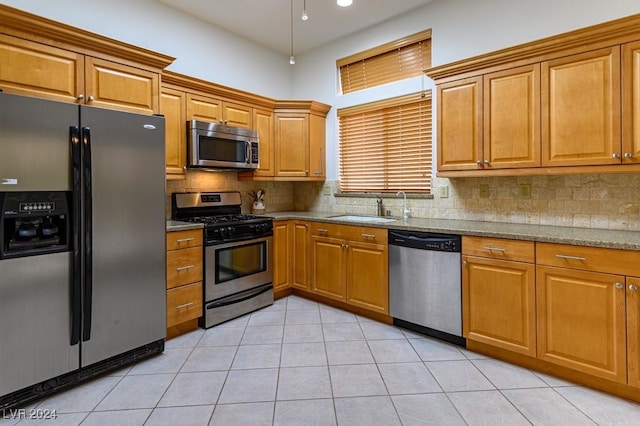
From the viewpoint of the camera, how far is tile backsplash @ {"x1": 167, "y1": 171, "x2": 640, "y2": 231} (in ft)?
7.82

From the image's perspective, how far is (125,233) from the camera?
2.27 metres

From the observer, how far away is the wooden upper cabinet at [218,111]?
10.6 ft

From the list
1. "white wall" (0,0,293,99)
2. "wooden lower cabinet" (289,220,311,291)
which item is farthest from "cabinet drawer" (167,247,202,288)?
"white wall" (0,0,293,99)

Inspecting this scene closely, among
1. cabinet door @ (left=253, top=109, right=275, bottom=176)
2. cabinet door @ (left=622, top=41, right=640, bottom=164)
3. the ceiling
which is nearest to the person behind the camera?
cabinet door @ (left=622, top=41, right=640, bottom=164)

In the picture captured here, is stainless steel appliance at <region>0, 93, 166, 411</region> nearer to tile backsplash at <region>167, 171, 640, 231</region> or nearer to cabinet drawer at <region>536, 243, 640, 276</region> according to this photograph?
tile backsplash at <region>167, 171, 640, 231</region>

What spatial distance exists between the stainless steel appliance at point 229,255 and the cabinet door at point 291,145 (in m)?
0.75

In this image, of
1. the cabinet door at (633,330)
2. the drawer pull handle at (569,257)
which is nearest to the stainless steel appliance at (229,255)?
the drawer pull handle at (569,257)

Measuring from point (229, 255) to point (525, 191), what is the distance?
2.59m

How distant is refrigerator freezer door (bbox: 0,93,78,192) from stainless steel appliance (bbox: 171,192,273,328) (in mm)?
1182

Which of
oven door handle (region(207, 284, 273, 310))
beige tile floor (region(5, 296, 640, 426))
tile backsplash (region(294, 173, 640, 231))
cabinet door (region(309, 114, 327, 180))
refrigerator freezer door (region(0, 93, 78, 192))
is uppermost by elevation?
cabinet door (region(309, 114, 327, 180))

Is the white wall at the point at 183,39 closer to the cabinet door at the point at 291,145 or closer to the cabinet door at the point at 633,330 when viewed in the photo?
the cabinet door at the point at 291,145

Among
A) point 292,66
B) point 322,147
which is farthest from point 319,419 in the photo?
point 292,66

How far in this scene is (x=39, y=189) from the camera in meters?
1.91

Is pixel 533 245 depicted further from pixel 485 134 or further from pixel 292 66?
pixel 292 66
